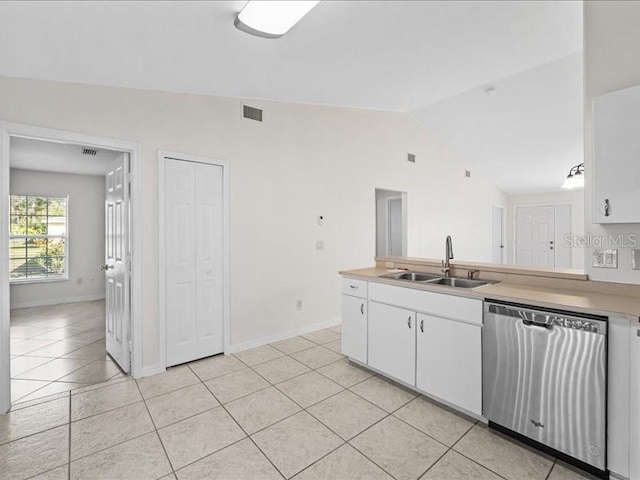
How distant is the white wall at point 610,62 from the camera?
1980mm

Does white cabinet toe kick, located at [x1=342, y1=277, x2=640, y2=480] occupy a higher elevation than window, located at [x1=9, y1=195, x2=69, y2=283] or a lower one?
lower

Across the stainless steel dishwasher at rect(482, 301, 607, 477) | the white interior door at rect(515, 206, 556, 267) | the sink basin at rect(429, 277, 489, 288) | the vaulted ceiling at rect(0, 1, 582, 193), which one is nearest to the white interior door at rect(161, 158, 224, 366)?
the vaulted ceiling at rect(0, 1, 582, 193)

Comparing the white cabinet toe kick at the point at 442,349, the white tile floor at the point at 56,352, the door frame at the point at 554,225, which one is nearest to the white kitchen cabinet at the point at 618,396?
the white cabinet toe kick at the point at 442,349

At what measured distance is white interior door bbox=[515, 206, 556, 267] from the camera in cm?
782

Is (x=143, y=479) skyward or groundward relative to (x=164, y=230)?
groundward

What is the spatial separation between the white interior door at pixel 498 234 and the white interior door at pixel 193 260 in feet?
23.3

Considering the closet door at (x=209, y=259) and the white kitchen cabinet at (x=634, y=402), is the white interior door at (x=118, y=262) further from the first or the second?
the white kitchen cabinet at (x=634, y=402)

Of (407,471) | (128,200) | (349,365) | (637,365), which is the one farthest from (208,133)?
(637,365)

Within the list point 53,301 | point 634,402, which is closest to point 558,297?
point 634,402

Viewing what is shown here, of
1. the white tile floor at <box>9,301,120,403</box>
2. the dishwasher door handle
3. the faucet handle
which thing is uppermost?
the faucet handle

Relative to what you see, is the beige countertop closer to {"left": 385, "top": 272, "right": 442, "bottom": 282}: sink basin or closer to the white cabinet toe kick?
the white cabinet toe kick

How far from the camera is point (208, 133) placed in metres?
3.30

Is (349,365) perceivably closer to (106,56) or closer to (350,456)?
(350,456)

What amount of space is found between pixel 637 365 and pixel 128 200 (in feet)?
12.1
